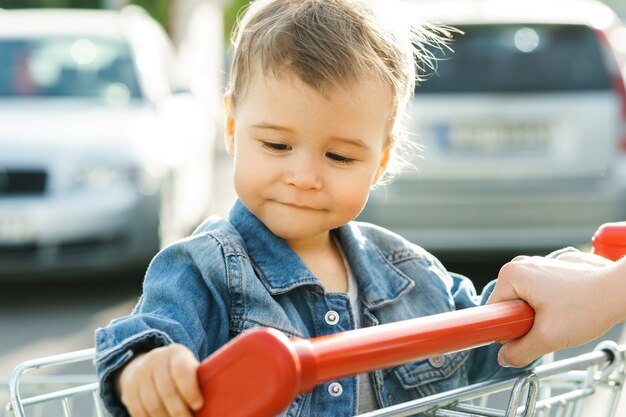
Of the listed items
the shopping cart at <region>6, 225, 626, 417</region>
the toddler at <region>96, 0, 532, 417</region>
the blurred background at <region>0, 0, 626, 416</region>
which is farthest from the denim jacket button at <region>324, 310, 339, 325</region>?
the blurred background at <region>0, 0, 626, 416</region>

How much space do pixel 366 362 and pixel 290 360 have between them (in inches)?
5.9

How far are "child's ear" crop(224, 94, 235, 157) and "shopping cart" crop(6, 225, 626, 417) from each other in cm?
49

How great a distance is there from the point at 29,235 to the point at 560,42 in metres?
3.09

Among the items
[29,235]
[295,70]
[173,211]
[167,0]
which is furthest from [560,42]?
[167,0]

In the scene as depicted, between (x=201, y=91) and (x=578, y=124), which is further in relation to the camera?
(x=201, y=91)

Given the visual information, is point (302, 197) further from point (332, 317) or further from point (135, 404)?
point (135, 404)

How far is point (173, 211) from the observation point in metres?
7.43

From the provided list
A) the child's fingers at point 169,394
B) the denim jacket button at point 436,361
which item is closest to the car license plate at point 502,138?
the denim jacket button at point 436,361

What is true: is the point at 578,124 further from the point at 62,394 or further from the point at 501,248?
the point at 62,394

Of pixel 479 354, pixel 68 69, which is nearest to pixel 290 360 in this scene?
pixel 479 354

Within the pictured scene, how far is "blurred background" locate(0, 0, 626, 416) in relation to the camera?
20.8 feet

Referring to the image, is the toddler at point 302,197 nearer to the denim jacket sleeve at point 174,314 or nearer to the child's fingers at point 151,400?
the denim jacket sleeve at point 174,314

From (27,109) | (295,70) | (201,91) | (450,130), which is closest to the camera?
(295,70)

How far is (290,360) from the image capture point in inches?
52.6
